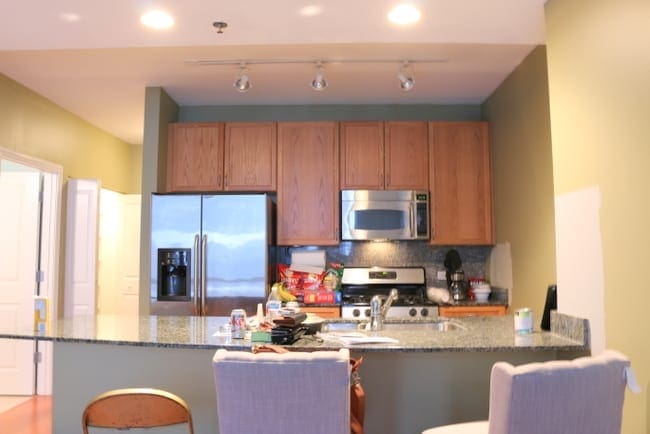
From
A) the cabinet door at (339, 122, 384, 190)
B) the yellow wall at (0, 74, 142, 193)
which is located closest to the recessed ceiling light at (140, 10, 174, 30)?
the yellow wall at (0, 74, 142, 193)

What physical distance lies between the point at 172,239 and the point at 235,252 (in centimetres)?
48

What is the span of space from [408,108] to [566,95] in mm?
2460

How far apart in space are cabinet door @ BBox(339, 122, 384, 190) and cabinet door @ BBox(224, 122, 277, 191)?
0.58m

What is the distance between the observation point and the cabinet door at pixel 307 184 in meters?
4.25

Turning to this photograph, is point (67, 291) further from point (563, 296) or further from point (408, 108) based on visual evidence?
point (563, 296)

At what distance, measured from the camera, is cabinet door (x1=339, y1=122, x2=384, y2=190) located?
4.27 meters

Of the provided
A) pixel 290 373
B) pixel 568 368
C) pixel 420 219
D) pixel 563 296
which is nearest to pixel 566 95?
pixel 563 296

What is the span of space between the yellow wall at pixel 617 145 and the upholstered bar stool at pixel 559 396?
262 millimetres

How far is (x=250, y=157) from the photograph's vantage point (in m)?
4.29

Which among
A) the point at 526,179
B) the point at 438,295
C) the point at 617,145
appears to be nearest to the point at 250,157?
the point at 438,295

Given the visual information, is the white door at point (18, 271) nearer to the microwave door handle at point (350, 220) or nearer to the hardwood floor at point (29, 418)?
the hardwood floor at point (29, 418)

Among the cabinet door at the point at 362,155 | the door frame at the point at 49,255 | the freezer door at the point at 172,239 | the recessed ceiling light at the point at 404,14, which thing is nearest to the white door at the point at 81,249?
the door frame at the point at 49,255

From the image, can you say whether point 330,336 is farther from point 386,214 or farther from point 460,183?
point 460,183

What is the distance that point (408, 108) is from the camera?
14.9 feet
